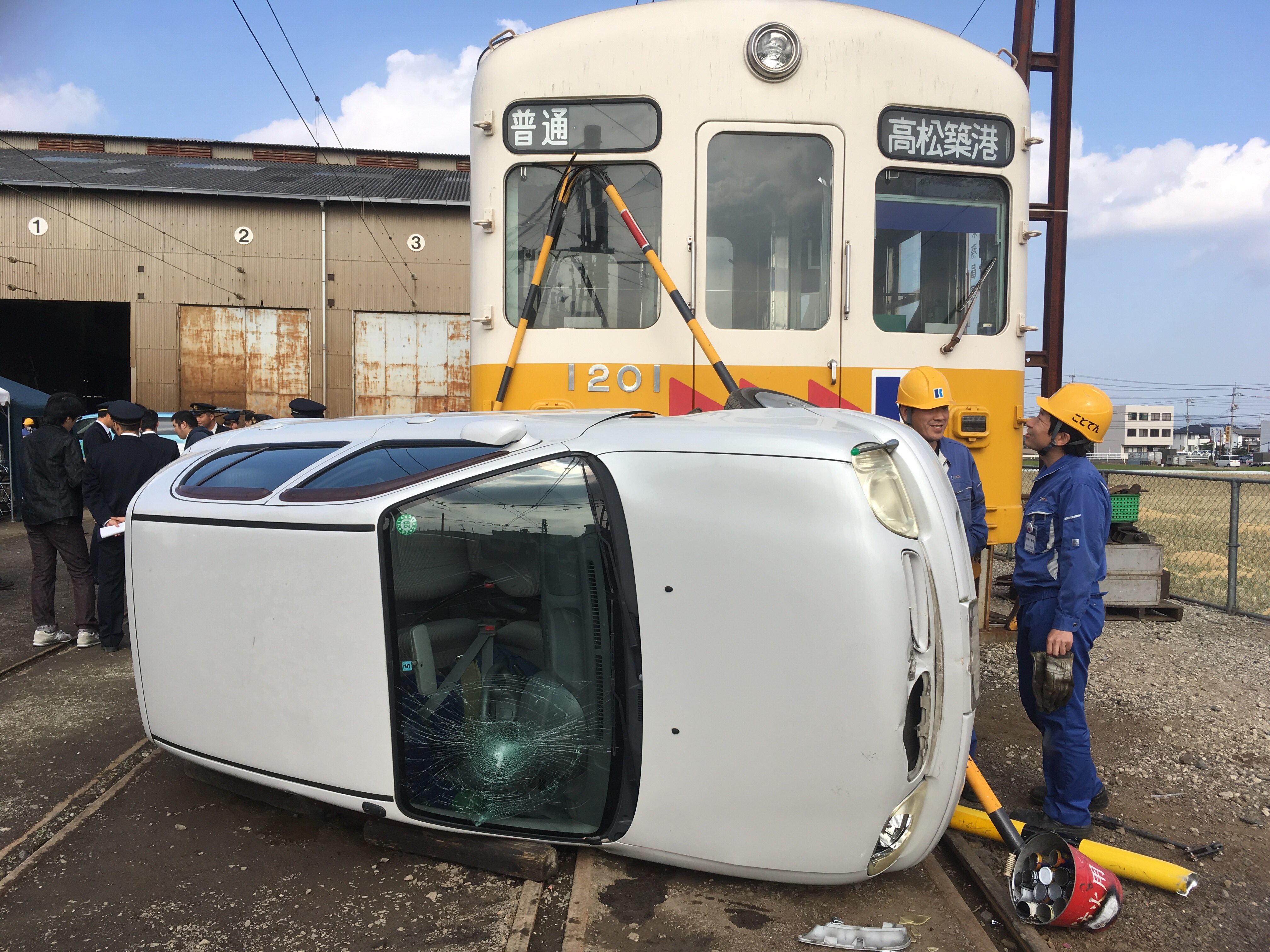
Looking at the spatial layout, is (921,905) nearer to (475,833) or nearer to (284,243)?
(475,833)

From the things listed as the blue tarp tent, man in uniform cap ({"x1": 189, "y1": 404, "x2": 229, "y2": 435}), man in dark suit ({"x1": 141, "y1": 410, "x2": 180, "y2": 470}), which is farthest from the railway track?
the blue tarp tent

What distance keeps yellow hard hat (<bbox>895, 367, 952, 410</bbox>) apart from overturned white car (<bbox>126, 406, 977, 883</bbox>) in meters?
1.20

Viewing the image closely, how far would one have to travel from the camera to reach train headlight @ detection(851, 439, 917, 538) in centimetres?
239

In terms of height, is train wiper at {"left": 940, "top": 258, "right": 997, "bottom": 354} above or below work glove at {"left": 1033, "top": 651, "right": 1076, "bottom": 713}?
above

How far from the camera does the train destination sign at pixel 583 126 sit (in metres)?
4.42

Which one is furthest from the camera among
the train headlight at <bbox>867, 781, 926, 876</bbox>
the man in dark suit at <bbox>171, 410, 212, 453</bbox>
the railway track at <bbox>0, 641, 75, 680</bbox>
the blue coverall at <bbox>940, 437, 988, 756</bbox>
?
the man in dark suit at <bbox>171, 410, 212, 453</bbox>

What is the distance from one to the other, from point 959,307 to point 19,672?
6.32 meters

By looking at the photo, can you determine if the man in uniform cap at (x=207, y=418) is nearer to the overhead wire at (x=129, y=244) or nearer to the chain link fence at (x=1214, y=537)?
the chain link fence at (x=1214, y=537)

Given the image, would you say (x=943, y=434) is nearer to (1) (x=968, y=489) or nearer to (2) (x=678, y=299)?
(1) (x=968, y=489)

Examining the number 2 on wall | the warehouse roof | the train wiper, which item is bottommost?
the number 2 on wall

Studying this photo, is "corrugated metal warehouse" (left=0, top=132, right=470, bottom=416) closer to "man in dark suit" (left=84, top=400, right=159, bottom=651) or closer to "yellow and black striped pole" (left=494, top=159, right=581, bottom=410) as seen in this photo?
"man in dark suit" (left=84, top=400, right=159, bottom=651)

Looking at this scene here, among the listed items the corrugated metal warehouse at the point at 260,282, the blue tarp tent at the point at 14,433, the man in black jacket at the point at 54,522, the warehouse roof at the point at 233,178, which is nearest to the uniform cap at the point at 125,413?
the man in black jacket at the point at 54,522

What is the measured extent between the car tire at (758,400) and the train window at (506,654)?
1.11 meters

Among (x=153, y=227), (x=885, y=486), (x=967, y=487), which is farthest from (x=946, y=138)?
(x=153, y=227)
